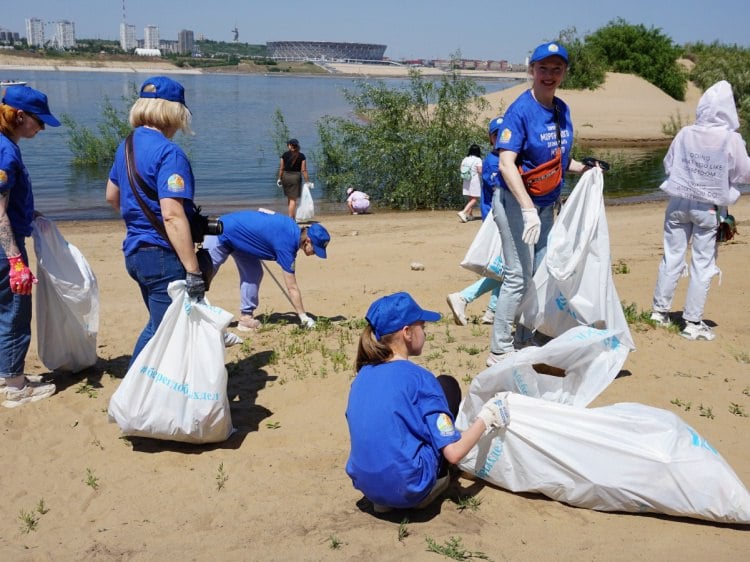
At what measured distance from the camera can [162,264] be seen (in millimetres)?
4137

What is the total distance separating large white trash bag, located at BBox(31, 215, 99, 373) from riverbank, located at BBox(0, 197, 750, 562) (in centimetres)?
21

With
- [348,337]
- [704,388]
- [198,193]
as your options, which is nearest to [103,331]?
[348,337]

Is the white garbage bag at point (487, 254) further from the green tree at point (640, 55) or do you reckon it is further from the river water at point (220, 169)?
the green tree at point (640, 55)

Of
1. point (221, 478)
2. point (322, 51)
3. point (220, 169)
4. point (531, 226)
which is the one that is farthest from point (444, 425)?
point (322, 51)

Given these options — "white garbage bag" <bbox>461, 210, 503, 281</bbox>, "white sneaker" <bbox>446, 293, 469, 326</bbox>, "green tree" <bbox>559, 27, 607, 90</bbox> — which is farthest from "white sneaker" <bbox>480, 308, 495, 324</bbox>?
"green tree" <bbox>559, 27, 607, 90</bbox>

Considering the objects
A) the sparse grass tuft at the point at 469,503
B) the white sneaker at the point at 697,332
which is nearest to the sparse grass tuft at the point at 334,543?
the sparse grass tuft at the point at 469,503

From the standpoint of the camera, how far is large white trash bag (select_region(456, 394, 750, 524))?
126 inches

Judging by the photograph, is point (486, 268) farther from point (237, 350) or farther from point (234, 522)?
point (234, 522)

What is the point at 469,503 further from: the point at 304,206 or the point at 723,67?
the point at 723,67

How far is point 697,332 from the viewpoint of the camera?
18.5 ft

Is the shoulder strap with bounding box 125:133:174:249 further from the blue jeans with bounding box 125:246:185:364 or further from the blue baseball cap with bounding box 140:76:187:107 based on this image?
the blue baseball cap with bounding box 140:76:187:107

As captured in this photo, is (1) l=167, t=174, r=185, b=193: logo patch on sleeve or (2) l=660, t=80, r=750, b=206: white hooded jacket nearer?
(1) l=167, t=174, r=185, b=193: logo patch on sleeve

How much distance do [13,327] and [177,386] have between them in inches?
53.2

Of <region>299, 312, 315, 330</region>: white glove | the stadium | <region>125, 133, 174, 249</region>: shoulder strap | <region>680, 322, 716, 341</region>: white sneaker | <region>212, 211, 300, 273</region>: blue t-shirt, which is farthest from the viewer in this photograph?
the stadium
